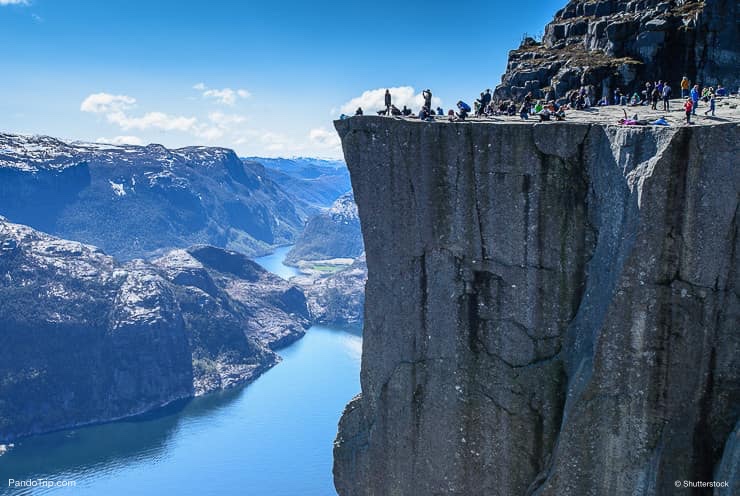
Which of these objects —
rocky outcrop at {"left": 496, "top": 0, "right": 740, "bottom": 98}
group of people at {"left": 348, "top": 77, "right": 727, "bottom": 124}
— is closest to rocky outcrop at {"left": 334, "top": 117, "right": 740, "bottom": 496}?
group of people at {"left": 348, "top": 77, "right": 727, "bottom": 124}

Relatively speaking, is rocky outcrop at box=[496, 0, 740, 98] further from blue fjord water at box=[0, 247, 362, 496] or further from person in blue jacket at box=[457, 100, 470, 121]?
blue fjord water at box=[0, 247, 362, 496]

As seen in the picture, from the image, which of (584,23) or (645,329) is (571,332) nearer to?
(645,329)

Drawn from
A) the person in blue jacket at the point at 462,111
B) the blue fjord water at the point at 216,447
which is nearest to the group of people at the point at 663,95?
the person in blue jacket at the point at 462,111

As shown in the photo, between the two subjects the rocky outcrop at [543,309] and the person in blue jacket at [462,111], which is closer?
the rocky outcrop at [543,309]

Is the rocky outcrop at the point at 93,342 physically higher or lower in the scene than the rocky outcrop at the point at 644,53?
lower

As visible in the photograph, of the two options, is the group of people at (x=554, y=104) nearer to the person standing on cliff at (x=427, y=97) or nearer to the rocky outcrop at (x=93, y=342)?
the person standing on cliff at (x=427, y=97)

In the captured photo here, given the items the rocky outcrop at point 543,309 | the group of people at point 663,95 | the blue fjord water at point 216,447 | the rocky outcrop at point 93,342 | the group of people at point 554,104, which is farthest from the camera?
the rocky outcrop at point 93,342

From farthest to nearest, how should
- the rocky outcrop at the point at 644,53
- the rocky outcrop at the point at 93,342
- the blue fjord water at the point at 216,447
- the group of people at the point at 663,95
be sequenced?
the rocky outcrop at the point at 93,342, the blue fjord water at the point at 216,447, the rocky outcrop at the point at 644,53, the group of people at the point at 663,95
